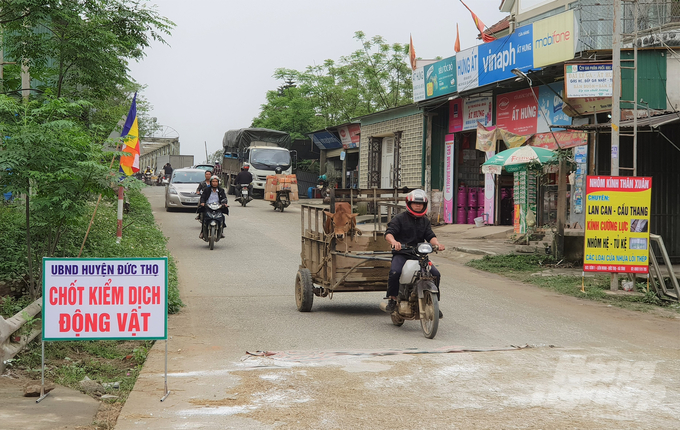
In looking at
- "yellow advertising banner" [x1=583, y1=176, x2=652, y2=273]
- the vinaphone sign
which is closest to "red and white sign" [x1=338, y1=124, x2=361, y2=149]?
the vinaphone sign

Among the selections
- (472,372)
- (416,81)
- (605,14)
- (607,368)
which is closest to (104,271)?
(472,372)

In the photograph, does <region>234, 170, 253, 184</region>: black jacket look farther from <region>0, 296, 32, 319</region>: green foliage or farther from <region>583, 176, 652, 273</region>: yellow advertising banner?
<region>0, 296, 32, 319</region>: green foliage

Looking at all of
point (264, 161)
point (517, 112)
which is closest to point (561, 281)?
point (517, 112)

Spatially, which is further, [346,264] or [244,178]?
[244,178]

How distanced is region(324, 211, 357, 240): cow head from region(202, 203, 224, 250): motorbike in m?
8.17

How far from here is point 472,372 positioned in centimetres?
640

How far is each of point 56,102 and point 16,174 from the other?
93 centimetres

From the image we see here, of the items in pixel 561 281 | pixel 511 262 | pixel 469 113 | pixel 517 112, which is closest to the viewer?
pixel 561 281

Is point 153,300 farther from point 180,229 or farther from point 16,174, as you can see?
point 180,229

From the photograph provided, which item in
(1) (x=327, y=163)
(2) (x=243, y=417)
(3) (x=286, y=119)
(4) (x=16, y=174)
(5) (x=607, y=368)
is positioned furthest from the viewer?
(3) (x=286, y=119)

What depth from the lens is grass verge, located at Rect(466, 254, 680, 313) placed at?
1157cm

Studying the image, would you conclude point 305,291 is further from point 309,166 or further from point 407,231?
point 309,166

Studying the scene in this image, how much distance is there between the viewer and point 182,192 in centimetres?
2664

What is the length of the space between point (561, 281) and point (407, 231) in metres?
5.93
